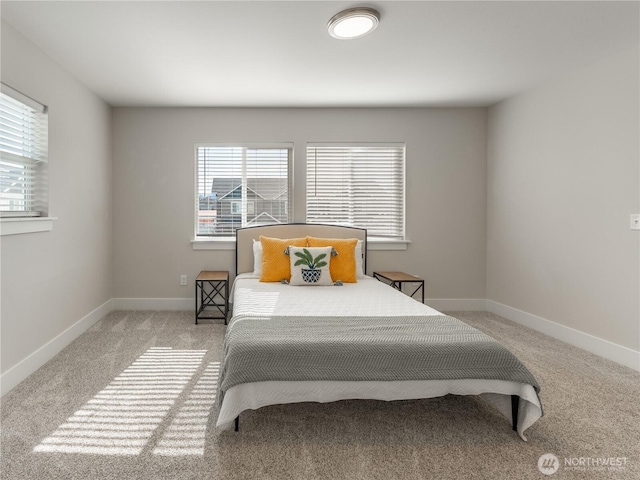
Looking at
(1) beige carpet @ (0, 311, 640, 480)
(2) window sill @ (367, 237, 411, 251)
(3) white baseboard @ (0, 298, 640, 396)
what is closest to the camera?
(1) beige carpet @ (0, 311, 640, 480)

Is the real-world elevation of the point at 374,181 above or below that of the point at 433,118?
below

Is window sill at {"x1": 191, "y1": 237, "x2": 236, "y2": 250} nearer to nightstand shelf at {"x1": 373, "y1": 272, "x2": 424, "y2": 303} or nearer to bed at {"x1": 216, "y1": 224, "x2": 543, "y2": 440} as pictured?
nightstand shelf at {"x1": 373, "y1": 272, "x2": 424, "y2": 303}

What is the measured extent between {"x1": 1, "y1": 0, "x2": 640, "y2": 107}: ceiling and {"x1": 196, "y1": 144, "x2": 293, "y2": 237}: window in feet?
2.28

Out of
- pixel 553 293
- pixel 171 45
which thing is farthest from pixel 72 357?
pixel 553 293

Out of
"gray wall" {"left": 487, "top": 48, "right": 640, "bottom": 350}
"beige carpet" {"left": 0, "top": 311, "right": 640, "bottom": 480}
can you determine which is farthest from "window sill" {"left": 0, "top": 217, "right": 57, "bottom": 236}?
"gray wall" {"left": 487, "top": 48, "right": 640, "bottom": 350}

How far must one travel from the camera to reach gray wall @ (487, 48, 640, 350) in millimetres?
2828

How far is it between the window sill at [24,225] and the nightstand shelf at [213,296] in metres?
1.40

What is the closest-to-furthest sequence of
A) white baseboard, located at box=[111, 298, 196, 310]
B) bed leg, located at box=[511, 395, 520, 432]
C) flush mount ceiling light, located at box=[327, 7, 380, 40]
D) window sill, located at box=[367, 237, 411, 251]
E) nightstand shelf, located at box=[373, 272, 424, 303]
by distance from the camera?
bed leg, located at box=[511, 395, 520, 432] < flush mount ceiling light, located at box=[327, 7, 380, 40] < nightstand shelf, located at box=[373, 272, 424, 303] < white baseboard, located at box=[111, 298, 196, 310] < window sill, located at box=[367, 237, 411, 251]

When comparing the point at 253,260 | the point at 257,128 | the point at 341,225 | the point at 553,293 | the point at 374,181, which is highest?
the point at 257,128

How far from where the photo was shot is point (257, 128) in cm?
430

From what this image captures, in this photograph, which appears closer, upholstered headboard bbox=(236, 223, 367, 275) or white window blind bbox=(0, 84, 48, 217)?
white window blind bbox=(0, 84, 48, 217)

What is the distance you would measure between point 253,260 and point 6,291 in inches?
86.9

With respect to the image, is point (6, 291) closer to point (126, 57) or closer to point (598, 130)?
point (126, 57)

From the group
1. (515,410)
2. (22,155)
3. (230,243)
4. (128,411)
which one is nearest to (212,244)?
(230,243)
